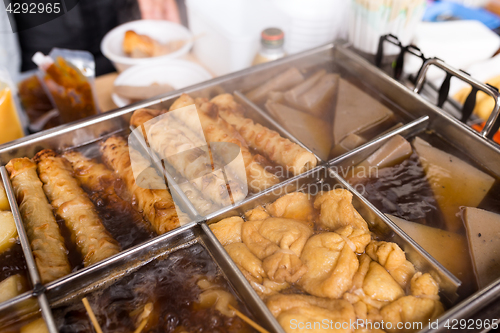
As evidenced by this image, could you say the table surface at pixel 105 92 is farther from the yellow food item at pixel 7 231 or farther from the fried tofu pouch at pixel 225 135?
the yellow food item at pixel 7 231

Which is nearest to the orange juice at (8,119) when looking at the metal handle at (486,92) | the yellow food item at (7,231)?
the yellow food item at (7,231)

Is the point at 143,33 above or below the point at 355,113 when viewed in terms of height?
above

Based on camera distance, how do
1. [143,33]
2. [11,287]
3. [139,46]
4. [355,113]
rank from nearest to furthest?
[11,287] < [355,113] < [139,46] < [143,33]

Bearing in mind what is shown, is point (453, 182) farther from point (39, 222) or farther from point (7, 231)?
point (7, 231)

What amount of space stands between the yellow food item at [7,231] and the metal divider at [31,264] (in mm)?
46

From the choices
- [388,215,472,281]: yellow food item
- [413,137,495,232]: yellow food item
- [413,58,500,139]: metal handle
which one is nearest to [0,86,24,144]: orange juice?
[388,215,472,281]: yellow food item

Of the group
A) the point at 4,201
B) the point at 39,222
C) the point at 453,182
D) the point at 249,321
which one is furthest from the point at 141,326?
the point at 453,182

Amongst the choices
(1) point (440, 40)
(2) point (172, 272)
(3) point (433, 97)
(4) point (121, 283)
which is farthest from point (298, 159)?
(1) point (440, 40)

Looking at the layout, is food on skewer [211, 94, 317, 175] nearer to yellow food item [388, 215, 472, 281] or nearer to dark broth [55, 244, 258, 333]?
yellow food item [388, 215, 472, 281]

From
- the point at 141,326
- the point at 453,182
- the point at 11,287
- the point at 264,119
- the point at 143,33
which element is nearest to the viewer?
the point at 141,326

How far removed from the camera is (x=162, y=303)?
70.1 inches

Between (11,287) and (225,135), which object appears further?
(225,135)

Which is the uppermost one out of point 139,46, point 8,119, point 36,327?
point 139,46

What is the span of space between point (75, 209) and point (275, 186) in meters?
1.31
